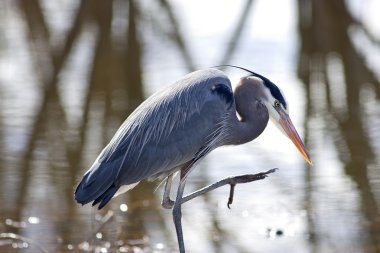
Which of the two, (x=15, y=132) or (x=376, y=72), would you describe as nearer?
(x=15, y=132)

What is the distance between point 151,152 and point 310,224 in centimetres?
139

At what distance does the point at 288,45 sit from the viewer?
11.4 m

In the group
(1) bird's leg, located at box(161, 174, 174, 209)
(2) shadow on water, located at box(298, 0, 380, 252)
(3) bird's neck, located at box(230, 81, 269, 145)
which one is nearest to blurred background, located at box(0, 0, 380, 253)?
(2) shadow on water, located at box(298, 0, 380, 252)

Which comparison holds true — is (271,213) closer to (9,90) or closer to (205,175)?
(205,175)

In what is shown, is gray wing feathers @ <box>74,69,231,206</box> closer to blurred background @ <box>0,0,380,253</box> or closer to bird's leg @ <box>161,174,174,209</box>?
bird's leg @ <box>161,174,174,209</box>

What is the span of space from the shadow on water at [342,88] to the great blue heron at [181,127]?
36.1 inches

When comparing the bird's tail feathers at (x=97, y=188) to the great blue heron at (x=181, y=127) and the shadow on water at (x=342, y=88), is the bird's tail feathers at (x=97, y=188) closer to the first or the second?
the great blue heron at (x=181, y=127)

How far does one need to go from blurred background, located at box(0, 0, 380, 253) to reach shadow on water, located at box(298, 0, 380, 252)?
0.02 metres

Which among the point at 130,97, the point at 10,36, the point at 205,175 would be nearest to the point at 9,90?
the point at 130,97

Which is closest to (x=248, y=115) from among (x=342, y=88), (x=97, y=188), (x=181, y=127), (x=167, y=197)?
(x=181, y=127)

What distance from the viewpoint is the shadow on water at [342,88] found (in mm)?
7207

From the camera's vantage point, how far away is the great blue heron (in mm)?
5555

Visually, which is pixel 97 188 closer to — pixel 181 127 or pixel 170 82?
pixel 181 127

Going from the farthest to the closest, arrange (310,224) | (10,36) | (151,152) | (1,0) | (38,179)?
(1,0) → (10,36) → (38,179) → (310,224) → (151,152)
